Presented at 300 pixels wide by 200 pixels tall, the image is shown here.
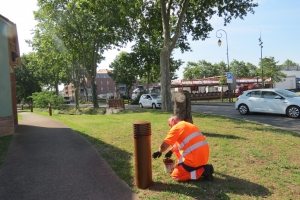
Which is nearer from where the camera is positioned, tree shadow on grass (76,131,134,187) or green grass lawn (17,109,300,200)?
green grass lawn (17,109,300,200)

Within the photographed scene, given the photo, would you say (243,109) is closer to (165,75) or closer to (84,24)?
(165,75)

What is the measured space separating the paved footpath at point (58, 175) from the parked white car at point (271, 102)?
34.2ft

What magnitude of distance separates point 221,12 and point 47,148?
50.9 feet

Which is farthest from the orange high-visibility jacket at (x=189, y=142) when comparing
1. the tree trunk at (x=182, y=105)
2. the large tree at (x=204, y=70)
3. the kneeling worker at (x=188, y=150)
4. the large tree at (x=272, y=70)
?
the large tree at (x=204, y=70)

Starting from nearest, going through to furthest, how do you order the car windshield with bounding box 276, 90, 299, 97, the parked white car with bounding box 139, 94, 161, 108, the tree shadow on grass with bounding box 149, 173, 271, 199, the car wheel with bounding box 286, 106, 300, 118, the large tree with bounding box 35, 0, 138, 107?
the tree shadow on grass with bounding box 149, 173, 271, 199 < the car wheel with bounding box 286, 106, 300, 118 < the car windshield with bounding box 276, 90, 299, 97 < the large tree with bounding box 35, 0, 138, 107 < the parked white car with bounding box 139, 94, 161, 108

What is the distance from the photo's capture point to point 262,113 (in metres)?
15.1

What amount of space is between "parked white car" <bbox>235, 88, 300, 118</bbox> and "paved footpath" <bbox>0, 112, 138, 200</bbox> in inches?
411

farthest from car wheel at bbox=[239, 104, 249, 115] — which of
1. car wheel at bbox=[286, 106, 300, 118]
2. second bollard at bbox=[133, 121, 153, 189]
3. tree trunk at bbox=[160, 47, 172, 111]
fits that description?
second bollard at bbox=[133, 121, 153, 189]

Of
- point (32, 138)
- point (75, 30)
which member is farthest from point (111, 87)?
point (32, 138)

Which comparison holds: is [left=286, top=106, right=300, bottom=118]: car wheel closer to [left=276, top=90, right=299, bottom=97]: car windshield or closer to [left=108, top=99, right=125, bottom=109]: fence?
[left=276, top=90, right=299, bottom=97]: car windshield

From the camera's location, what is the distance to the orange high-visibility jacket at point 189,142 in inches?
154

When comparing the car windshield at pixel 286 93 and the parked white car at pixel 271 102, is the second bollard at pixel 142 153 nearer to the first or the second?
the parked white car at pixel 271 102

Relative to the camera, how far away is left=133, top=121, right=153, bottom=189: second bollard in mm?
3928

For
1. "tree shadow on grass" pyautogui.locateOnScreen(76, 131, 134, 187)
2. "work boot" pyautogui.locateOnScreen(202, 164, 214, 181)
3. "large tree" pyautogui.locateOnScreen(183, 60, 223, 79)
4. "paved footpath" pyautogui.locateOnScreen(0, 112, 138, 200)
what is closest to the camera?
"paved footpath" pyautogui.locateOnScreen(0, 112, 138, 200)
